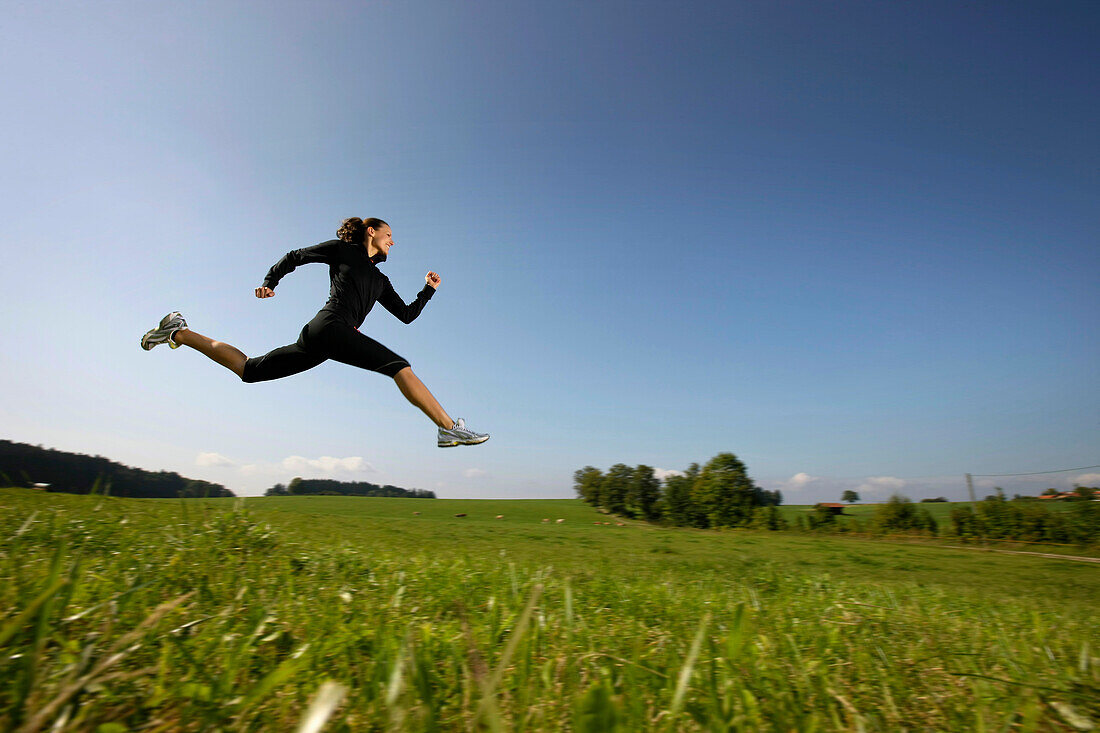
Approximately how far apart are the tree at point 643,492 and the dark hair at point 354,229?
5143 centimetres

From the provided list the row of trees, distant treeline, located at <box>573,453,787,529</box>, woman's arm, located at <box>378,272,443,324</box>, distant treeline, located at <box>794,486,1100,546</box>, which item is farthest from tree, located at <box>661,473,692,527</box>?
woman's arm, located at <box>378,272,443,324</box>

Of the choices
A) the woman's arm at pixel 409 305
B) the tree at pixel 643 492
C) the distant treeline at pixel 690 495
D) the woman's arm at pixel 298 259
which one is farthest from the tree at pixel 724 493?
the woman's arm at pixel 298 259

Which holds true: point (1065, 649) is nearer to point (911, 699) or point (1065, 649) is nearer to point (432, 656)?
point (911, 699)


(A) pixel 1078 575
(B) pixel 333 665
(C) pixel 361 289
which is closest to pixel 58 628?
(B) pixel 333 665

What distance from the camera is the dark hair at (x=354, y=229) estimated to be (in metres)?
4.59

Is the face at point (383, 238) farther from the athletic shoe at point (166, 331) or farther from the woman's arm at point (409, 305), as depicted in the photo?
the athletic shoe at point (166, 331)

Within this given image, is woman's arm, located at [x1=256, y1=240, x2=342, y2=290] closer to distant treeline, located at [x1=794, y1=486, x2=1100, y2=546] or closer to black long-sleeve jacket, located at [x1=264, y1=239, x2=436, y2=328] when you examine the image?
black long-sleeve jacket, located at [x1=264, y1=239, x2=436, y2=328]

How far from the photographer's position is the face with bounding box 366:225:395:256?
4.61 m

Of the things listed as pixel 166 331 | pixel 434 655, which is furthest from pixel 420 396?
pixel 434 655

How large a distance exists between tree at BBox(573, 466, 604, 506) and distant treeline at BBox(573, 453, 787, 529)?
122 millimetres

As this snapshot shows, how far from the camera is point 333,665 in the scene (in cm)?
130

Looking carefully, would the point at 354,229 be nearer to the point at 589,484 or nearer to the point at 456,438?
the point at 456,438

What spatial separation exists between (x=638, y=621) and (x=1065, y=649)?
179 centimetres

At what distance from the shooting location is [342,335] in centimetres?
383
